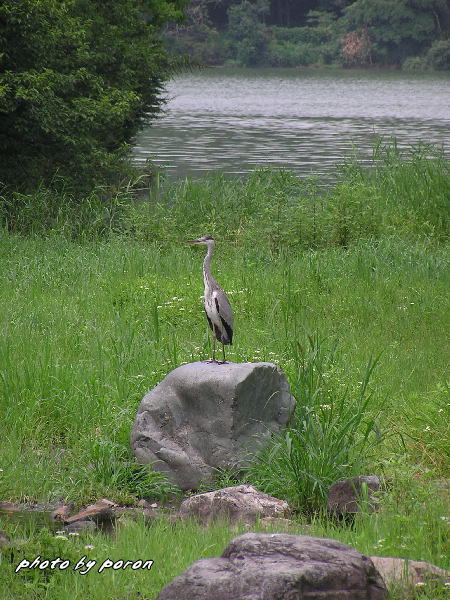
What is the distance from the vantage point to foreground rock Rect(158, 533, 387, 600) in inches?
140

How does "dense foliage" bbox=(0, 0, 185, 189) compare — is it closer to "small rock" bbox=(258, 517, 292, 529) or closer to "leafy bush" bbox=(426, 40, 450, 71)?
"small rock" bbox=(258, 517, 292, 529)

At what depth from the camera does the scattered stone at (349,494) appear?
5305 millimetres

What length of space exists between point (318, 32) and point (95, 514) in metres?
84.0

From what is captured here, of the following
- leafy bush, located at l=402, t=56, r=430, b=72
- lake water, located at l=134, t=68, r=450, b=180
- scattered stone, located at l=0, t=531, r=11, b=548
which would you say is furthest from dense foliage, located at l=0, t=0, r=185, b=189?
leafy bush, located at l=402, t=56, r=430, b=72

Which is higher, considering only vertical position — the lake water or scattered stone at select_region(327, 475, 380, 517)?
scattered stone at select_region(327, 475, 380, 517)

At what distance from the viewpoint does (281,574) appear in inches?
140

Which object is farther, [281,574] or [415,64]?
[415,64]

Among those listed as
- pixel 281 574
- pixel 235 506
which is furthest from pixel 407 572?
pixel 235 506

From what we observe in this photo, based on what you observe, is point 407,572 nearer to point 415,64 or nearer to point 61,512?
point 61,512

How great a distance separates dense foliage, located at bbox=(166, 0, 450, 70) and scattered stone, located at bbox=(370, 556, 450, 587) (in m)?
70.1

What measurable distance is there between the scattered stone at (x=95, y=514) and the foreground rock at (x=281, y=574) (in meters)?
1.85

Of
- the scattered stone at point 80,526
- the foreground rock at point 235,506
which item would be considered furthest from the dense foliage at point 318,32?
the scattered stone at point 80,526

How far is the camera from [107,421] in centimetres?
653

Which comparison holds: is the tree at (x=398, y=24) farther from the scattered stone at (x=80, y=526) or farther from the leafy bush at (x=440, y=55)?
the scattered stone at (x=80, y=526)
